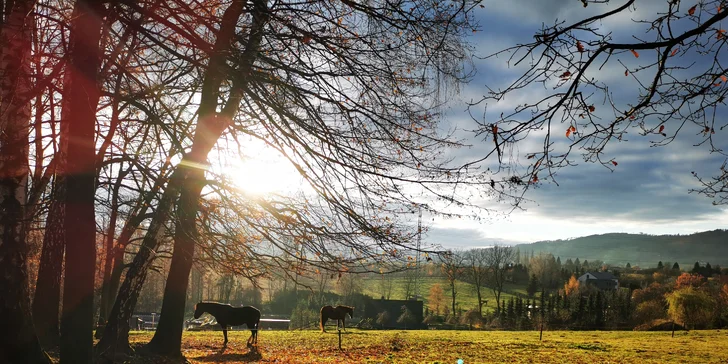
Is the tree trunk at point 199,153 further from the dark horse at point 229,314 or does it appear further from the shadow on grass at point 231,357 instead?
the dark horse at point 229,314

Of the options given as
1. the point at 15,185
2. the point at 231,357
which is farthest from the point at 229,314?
the point at 15,185

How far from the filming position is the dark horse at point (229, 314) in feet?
51.6

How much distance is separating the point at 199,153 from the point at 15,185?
296 cm

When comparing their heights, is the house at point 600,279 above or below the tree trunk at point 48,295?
below

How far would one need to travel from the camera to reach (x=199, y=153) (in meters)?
8.52

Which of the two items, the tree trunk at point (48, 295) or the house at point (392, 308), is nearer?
the tree trunk at point (48, 295)

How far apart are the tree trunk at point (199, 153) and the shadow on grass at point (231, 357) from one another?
4.11 ft

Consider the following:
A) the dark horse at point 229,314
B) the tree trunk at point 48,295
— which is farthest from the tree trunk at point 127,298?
the dark horse at point 229,314

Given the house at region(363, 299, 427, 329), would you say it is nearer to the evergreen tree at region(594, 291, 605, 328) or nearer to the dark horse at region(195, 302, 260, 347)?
the evergreen tree at region(594, 291, 605, 328)

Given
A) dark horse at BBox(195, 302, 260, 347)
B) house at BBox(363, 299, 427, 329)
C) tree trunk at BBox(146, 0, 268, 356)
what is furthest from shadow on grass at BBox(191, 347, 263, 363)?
house at BBox(363, 299, 427, 329)

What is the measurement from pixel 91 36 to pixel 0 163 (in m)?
1.98

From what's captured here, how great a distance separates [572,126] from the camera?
4.89 meters

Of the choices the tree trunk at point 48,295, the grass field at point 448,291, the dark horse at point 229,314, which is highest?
the tree trunk at point 48,295

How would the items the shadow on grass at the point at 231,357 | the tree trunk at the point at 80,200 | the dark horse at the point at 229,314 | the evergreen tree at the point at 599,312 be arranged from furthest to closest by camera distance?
1. the evergreen tree at the point at 599,312
2. the dark horse at the point at 229,314
3. the shadow on grass at the point at 231,357
4. the tree trunk at the point at 80,200
